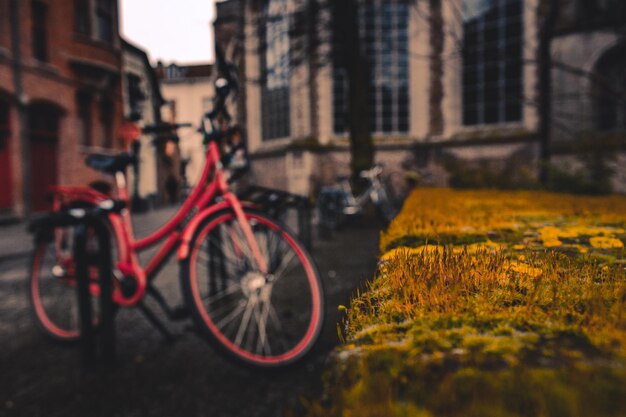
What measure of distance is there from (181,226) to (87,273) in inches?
23.0

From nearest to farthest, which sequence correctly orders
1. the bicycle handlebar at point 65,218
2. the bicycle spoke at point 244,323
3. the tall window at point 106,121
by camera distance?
the bicycle spoke at point 244,323 → the bicycle handlebar at point 65,218 → the tall window at point 106,121

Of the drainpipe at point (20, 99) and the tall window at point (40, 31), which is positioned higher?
the tall window at point (40, 31)

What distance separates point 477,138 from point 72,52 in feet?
48.5

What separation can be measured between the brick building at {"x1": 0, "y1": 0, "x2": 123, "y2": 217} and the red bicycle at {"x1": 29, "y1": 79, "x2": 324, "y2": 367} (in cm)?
1124

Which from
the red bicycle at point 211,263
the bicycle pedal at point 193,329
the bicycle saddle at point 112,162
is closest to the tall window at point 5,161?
the red bicycle at point 211,263

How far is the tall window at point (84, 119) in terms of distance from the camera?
15.4 metres

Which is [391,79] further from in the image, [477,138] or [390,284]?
[390,284]

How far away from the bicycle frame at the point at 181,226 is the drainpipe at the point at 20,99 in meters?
12.1

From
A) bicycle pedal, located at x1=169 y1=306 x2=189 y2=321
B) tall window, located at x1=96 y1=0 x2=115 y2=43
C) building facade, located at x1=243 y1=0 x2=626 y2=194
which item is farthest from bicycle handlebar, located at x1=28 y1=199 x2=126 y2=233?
tall window, located at x1=96 y1=0 x2=115 y2=43

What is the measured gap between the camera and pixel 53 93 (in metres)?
13.5

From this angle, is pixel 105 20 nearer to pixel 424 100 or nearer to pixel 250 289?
pixel 424 100

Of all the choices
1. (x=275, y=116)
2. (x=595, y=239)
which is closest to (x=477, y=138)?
(x=275, y=116)

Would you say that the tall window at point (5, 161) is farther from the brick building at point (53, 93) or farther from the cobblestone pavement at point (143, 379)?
the cobblestone pavement at point (143, 379)

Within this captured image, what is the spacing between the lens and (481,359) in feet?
1.20
